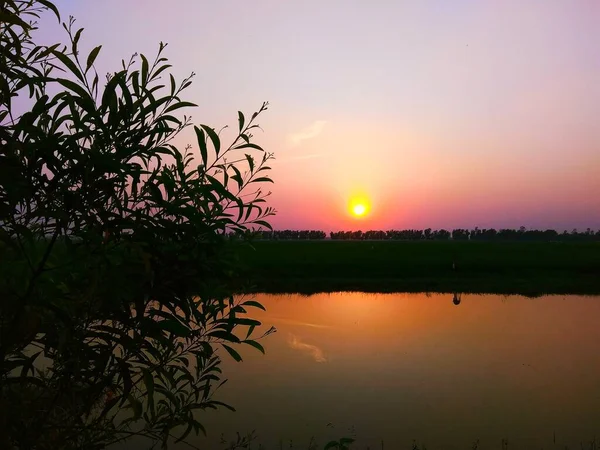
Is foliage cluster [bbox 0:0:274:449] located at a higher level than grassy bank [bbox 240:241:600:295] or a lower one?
higher

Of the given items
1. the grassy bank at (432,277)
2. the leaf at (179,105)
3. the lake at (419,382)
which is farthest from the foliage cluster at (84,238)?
the grassy bank at (432,277)

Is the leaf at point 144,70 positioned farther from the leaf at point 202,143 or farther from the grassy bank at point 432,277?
the grassy bank at point 432,277

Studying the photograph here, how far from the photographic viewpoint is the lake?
21.6 feet

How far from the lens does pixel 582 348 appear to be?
38.3ft

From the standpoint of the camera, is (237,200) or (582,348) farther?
(582,348)

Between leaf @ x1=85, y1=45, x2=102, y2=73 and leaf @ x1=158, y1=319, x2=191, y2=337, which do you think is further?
leaf @ x1=158, y1=319, x2=191, y2=337

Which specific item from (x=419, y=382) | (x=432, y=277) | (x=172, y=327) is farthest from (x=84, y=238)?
(x=432, y=277)

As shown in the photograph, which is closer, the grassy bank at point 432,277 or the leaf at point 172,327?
the leaf at point 172,327

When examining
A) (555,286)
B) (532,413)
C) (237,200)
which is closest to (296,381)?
(532,413)

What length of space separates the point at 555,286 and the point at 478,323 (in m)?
11.3

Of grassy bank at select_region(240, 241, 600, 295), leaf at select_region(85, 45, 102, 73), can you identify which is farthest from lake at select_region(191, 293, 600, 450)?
grassy bank at select_region(240, 241, 600, 295)

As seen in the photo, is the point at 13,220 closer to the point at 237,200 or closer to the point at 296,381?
the point at 237,200

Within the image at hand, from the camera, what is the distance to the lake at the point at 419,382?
657 cm

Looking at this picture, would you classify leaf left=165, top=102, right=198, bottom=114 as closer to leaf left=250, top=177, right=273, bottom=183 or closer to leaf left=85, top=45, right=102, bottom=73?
leaf left=85, top=45, right=102, bottom=73
